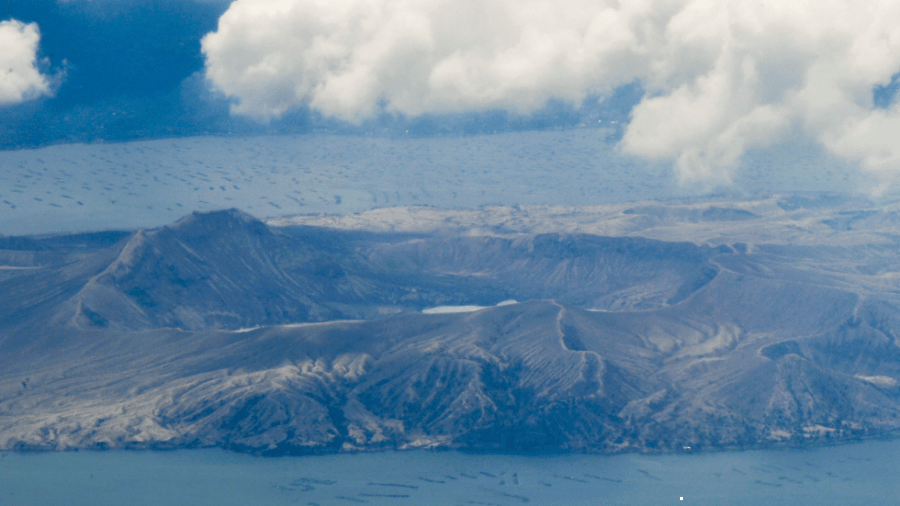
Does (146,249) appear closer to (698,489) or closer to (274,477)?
(274,477)

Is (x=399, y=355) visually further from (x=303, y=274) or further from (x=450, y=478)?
(x=303, y=274)

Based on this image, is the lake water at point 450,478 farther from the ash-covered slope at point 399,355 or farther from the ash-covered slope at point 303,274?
the ash-covered slope at point 303,274

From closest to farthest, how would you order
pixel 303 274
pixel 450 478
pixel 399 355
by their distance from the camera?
pixel 450 478, pixel 399 355, pixel 303 274

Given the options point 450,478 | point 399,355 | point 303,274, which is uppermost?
point 303,274

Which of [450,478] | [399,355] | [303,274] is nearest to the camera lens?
[450,478]

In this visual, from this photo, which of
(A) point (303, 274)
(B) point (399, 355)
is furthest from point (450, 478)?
(A) point (303, 274)

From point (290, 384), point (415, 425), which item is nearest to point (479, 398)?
point (415, 425)

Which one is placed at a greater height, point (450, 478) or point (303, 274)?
point (303, 274)
